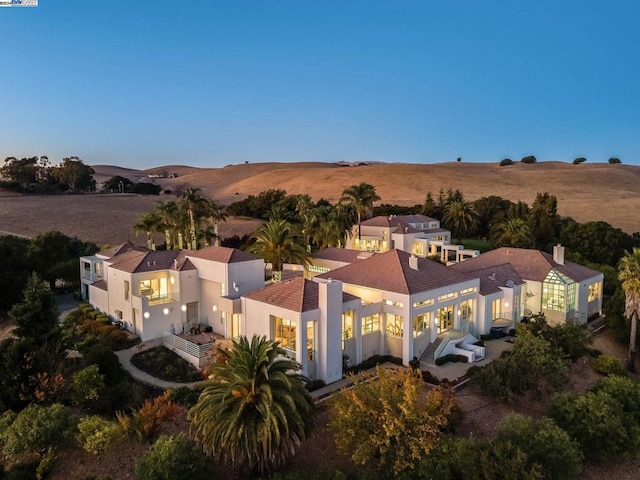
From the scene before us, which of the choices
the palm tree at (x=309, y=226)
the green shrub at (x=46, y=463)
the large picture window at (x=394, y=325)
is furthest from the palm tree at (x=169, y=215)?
the green shrub at (x=46, y=463)

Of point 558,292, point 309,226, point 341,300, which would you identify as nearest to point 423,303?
point 341,300

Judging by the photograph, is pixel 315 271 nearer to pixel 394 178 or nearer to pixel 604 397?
pixel 604 397

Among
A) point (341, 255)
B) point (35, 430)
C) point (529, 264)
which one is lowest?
point (35, 430)

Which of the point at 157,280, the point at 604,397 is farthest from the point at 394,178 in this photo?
the point at 604,397

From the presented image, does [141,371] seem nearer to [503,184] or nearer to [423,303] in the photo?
[423,303]

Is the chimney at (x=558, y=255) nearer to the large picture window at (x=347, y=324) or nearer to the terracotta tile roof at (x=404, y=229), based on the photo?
the large picture window at (x=347, y=324)

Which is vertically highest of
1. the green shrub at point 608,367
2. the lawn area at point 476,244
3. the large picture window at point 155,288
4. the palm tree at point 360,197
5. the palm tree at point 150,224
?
the palm tree at point 360,197
